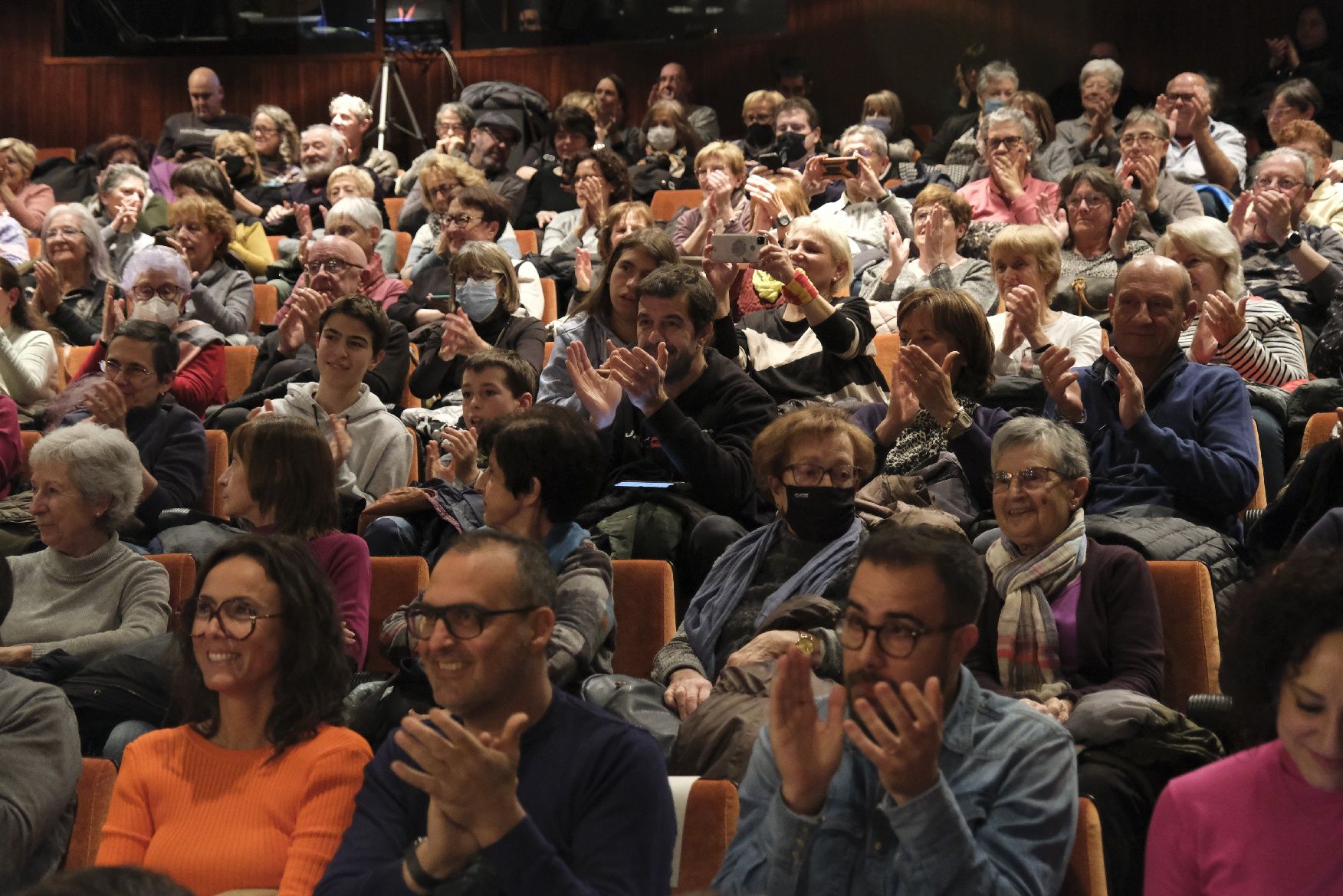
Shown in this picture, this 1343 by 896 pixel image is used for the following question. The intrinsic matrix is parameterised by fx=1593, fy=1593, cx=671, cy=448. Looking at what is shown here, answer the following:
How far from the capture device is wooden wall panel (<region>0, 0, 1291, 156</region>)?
303 inches

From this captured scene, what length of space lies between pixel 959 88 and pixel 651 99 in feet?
4.77

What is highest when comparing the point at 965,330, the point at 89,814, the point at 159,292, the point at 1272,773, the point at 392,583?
the point at 965,330

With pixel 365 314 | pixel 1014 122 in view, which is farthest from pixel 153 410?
pixel 1014 122

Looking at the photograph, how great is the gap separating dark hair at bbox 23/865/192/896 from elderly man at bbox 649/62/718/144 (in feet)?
20.6

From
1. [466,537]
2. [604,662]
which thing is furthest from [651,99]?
[466,537]

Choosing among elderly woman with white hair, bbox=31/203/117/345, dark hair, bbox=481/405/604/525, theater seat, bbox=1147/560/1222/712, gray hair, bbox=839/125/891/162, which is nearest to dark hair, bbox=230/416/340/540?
dark hair, bbox=481/405/604/525

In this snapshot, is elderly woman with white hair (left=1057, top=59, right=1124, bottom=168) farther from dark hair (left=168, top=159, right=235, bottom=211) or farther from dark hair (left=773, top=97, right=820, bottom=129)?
dark hair (left=168, top=159, right=235, bottom=211)

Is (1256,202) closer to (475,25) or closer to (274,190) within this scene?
(274,190)

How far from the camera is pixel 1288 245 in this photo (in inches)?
164

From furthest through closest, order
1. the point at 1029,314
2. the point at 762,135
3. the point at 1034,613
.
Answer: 1. the point at 762,135
2. the point at 1029,314
3. the point at 1034,613

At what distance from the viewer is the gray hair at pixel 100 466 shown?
9.18 ft

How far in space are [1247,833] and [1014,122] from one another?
4.21 metres

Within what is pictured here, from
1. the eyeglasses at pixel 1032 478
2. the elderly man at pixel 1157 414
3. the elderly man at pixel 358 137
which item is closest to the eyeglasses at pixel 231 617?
the eyeglasses at pixel 1032 478

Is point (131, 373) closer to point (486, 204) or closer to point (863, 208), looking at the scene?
point (486, 204)
